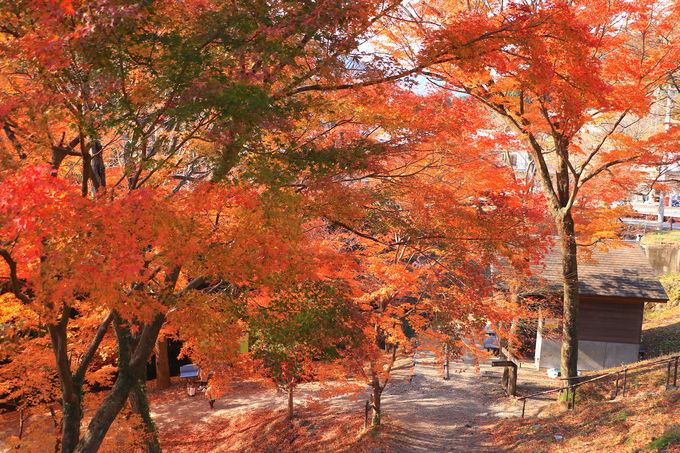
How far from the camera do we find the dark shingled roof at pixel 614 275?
1959 centimetres

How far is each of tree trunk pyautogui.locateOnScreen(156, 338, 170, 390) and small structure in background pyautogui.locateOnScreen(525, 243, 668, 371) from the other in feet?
50.6

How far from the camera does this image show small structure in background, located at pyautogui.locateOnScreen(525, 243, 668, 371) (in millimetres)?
19672

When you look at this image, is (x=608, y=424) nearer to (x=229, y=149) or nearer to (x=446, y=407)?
(x=446, y=407)

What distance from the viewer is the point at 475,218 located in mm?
12000

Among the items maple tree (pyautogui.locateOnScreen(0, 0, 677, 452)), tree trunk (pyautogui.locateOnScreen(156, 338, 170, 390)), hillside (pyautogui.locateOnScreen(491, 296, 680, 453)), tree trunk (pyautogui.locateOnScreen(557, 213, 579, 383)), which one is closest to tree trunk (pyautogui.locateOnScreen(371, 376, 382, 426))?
maple tree (pyautogui.locateOnScreen(0, 0, 677, 452))

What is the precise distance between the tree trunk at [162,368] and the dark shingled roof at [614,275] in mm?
15678

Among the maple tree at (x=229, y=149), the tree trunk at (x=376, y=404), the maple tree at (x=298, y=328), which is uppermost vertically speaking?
the maple tree at (x=229, y=149)

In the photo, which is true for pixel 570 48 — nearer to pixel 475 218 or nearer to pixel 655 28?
pixel 475 218

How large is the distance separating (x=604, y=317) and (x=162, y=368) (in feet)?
60.0

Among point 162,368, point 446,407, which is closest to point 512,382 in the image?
point 446,407

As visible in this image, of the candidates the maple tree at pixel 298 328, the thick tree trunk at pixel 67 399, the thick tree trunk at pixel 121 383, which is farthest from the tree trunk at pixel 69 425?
the maple tree at pixel 298 328

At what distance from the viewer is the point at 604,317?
66.4ft

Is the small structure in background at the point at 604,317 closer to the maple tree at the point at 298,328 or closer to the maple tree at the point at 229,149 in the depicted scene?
the maple tree at the point at 229,149

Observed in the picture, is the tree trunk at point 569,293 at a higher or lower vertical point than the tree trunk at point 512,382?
higher
